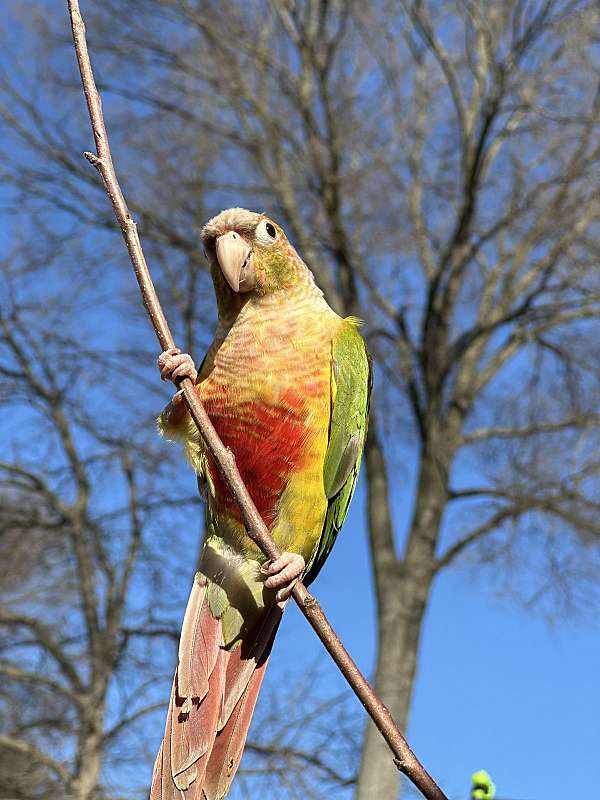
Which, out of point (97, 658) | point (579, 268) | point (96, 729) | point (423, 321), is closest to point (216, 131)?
point (423, 321)

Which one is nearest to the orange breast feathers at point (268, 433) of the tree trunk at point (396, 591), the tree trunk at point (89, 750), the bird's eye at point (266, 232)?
the bird's eye at point (266, 232)

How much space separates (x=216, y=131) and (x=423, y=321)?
3.08 m

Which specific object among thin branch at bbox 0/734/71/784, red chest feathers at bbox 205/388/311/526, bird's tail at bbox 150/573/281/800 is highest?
thin branch at bbox 0/734/71/784

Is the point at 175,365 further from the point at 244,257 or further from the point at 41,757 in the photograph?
the point at 41,757

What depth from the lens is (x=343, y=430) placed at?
6.72 feet

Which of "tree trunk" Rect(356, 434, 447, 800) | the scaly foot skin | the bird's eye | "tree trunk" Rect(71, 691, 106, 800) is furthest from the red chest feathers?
"tree trunk" Rect(71, 691, 106, 800)

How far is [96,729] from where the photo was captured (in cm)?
770

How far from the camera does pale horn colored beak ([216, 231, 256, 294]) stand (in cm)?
198

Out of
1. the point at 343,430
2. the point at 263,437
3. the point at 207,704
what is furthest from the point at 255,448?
the point at 207,704

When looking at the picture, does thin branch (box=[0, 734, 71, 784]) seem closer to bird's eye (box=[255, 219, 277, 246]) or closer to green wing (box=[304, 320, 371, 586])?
green wing (box=[304, 320, 371, 586])

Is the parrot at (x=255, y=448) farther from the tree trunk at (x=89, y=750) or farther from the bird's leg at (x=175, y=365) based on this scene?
the tree trunk at (x=89, y=750)

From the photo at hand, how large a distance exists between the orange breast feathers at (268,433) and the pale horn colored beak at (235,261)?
0.27 m

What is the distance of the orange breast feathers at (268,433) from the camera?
193cm

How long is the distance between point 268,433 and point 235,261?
422 millimetres
